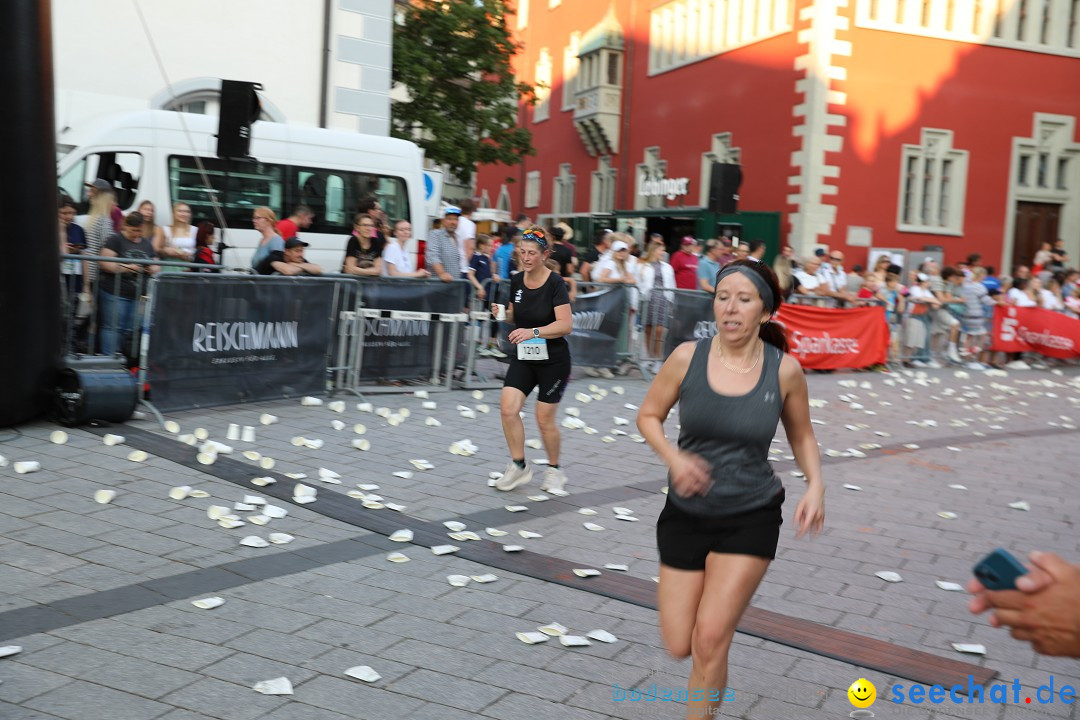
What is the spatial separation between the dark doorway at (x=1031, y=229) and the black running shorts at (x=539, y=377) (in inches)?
934

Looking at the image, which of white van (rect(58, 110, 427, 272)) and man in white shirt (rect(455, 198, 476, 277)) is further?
man in white shirt (rect(455, 198, 476, 277))

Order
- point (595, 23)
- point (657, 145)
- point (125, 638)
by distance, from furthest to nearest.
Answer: point (595, 23) < point (657, 145) < point (125, 638)

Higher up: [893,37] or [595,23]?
[595,23]

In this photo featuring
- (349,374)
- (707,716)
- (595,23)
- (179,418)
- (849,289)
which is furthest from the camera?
(595,23)

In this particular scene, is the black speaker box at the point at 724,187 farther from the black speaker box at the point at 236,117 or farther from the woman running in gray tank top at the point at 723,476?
the woman running in gray tank top at the point at 723,476

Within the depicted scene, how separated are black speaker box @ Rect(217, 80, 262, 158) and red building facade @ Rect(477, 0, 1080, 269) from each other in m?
16.8

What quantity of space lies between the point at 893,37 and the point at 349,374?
19.4 metres

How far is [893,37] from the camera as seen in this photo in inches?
1006

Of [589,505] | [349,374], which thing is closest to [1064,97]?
[349,374]

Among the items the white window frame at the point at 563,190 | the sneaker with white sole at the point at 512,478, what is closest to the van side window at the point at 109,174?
the sneaker with white sole at the point at 512,478

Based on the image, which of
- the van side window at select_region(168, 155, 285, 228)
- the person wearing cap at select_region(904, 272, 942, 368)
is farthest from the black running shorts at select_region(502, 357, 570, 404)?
the person wearing cap at select_region(904, 272, 942, 368)

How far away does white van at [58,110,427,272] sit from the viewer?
1403 cm

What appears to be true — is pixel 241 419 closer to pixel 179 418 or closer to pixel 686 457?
pixel 179 418

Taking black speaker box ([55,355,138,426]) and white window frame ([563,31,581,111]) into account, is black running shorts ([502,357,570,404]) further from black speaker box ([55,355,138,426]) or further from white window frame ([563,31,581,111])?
white window frame ([563,31,581,111])
